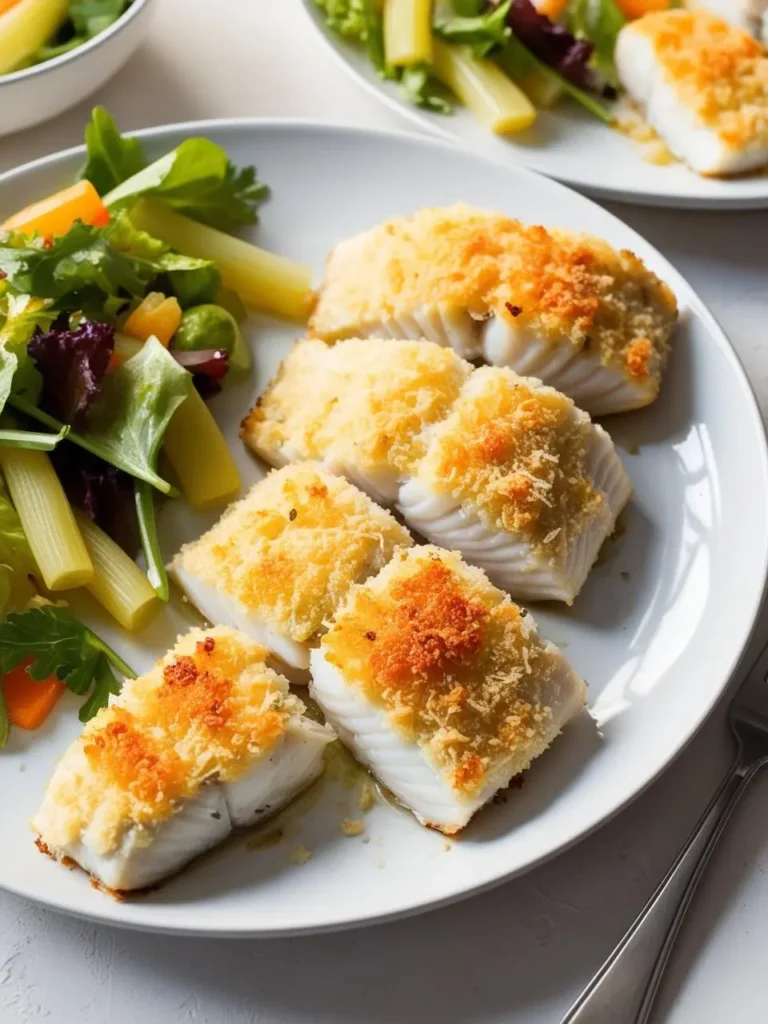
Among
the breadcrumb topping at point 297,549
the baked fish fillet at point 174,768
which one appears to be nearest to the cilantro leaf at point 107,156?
the breadcrumb topping at point 297,549

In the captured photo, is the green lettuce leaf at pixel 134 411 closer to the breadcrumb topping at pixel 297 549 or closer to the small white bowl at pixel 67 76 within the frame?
the breadcrumb topping at pixel 297 549

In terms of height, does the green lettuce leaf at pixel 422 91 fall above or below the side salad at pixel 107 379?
above

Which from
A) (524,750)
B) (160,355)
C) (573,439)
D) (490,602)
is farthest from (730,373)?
(160,355)

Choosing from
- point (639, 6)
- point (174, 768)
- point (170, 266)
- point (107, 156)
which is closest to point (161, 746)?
point (174, 768)

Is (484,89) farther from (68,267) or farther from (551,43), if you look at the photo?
(68,267)

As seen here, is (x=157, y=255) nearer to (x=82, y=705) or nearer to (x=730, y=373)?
(x=82, y=705)

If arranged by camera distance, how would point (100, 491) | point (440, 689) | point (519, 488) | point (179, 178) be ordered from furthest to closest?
point (179, 178) → point (100, 491) → point (519, 488) → point (440, 689)

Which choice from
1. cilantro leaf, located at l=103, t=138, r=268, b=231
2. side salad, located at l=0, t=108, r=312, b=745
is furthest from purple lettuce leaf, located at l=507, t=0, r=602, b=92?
side salad, located at l=0, t=108, r=312, b=745
